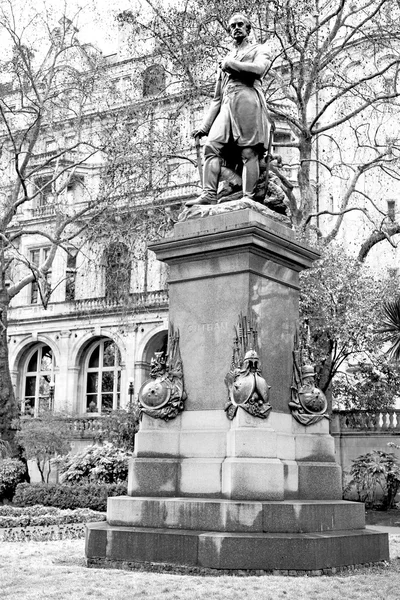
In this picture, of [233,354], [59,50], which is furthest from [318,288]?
[233,354]

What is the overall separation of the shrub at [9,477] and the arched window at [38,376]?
20.4 meters

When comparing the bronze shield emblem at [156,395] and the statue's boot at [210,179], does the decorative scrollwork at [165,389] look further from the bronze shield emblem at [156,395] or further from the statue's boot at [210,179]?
the statue's boot at [210,179]

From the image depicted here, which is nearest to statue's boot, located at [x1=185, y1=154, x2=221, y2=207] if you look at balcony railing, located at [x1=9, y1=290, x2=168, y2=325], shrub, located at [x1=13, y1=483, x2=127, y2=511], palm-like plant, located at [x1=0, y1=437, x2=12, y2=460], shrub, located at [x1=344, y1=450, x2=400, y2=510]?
shrub, located at [x1=13, y1=483, x2=127, y2=511]

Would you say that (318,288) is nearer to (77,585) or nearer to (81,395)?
(77,585)

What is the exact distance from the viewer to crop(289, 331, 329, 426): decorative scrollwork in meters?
9.58

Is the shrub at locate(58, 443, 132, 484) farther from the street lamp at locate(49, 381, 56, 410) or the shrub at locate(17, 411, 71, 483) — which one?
the street lamp at locate(49, 381, 56, 410)

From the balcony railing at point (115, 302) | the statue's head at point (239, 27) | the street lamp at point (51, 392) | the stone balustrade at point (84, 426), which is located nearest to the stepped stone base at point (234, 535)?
the statue's head at point (239, 27)

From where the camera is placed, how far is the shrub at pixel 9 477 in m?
24.4

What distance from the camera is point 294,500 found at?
29.2ft

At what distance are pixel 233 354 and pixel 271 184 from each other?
2.64m

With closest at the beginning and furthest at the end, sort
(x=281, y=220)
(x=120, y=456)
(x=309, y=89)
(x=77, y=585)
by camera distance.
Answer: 1. (x=77, y=585)
2. (x=281, y=220)
3. (x=120, y=456)
4. (x=309, y=89)

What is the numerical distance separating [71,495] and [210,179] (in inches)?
473

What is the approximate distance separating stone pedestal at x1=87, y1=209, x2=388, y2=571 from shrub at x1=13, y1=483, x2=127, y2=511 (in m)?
10.6

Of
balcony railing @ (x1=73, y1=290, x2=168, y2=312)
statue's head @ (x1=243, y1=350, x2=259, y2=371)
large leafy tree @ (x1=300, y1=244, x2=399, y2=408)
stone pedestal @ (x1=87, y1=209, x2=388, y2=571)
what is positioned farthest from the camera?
balcony railing @ (x1=73, y1=290, x2=168, y2=312)
